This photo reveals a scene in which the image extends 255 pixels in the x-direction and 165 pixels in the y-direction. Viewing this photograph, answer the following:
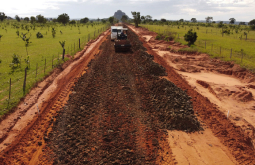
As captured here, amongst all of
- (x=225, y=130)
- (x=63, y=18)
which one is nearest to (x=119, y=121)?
(x=225, y=130)

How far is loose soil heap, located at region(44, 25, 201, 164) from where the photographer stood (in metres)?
6.65

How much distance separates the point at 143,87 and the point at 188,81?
4.44 meters

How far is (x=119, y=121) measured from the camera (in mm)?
8656

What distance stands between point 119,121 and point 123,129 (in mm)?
668

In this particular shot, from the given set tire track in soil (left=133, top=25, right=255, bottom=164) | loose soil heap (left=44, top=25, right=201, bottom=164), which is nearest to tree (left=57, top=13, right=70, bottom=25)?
loose soil heap (left=44, top=25, right=201, bottom=164)

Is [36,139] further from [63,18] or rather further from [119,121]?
[63,18]

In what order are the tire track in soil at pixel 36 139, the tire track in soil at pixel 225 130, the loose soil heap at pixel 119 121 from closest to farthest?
the tire track in soil at pixel 36 139 → the loose soil heap at pixel 119 121 → the tire track in soil at pixel 225 130

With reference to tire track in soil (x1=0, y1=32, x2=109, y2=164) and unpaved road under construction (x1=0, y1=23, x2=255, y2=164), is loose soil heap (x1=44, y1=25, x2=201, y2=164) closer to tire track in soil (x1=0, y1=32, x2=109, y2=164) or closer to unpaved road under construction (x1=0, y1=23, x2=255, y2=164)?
unpaved road under construction (x1=0, y1=23, x2=255, y2=164)

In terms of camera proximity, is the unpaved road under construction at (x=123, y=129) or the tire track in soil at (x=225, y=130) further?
the tire track in soil at (x=225, y=130)

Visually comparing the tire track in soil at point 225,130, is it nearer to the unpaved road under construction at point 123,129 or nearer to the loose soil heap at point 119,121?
the unpaved road under construction at point 123,129

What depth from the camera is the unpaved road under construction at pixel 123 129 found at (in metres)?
6.67

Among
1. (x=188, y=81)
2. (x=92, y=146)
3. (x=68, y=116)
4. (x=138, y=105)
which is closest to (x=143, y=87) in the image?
(x=138, y=105)

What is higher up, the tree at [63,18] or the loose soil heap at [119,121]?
the tree at [63,18]

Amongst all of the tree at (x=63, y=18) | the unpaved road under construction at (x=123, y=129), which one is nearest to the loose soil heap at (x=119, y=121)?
the unpaved road under construction at (x=123, y=129)
